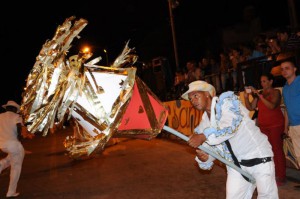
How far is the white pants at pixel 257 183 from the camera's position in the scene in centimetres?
333

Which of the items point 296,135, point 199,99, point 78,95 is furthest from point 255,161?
point 296,135

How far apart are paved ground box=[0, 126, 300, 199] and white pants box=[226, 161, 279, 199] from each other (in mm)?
2249

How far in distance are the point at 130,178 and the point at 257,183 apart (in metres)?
4.71

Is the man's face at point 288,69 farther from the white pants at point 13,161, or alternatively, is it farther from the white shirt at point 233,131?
the white pants at point 13,161

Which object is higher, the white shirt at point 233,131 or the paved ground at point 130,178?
the white shirt at point 233,131

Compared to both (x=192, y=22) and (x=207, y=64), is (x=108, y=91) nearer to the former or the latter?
(x=207, y=64)

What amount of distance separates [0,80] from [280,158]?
175 ft

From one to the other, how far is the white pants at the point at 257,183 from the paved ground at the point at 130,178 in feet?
7.38

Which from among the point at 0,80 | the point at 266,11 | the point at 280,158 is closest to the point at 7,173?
the point at 280,158

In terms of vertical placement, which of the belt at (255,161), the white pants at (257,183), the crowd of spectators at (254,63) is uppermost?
the crowd of spectators at (254,63)

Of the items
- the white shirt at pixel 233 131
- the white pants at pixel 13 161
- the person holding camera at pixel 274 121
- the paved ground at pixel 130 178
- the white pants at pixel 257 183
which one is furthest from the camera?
the white pants at pixel 13 161

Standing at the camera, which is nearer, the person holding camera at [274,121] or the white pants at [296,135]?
the white pants at [296,135]

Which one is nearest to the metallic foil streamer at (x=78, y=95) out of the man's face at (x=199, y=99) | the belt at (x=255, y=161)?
the man's face at (x=199, y=99)

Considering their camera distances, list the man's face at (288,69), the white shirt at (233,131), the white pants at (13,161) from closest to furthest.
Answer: the white shirt at (233,131) → the man's face at (288,69) → the white pants at (13,161)
